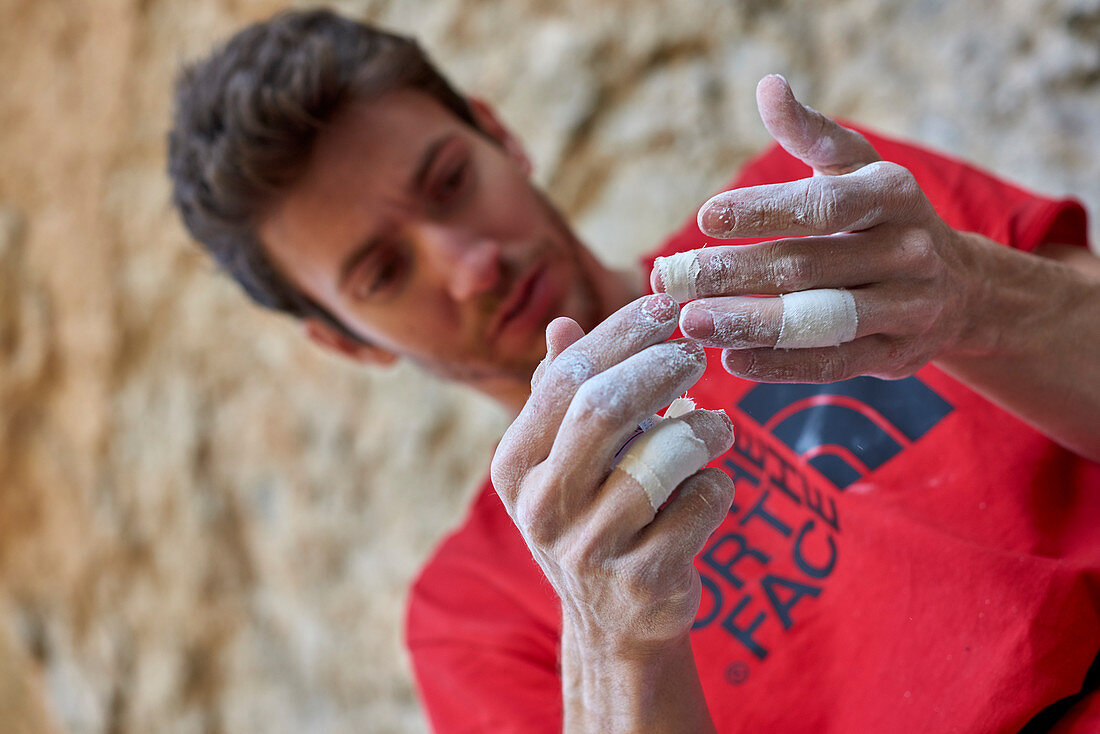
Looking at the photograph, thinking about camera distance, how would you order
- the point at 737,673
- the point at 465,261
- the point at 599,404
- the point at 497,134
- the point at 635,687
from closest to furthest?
the point at 599,404 → the point at 635,687 → the point at 737,673 → the point at 465,261 → the point at 497,134

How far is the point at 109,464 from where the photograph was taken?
166 centimetres

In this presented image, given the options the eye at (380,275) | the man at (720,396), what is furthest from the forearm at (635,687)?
the eye at (380,275)

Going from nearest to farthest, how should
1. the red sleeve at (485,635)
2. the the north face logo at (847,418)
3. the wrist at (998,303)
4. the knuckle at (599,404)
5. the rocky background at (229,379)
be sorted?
the knuckle at (599,404) < the wrist at (998,303) < the the north face logo at (847,418) < the red sleeve at (485,635) < the rocky background at (229,379)

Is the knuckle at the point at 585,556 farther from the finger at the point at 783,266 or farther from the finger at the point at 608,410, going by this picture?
the finger at the point at 783,266

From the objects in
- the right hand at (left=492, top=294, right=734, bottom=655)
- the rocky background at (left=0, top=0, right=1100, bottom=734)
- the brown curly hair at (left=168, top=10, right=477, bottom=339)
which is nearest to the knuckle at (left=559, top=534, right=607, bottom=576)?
the right hand at (left=492, top=294, right=734, bottom=655)

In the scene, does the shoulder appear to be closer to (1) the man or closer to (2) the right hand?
(1) the man

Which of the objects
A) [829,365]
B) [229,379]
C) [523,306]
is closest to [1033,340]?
[829,365]

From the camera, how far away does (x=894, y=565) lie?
0.57 metres

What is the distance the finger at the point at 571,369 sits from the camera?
39 centimetres

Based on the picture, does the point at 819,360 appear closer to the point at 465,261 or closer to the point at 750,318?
the point at 750,318

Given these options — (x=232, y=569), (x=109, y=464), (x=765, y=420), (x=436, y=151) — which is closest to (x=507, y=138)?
(x=436, y=151)

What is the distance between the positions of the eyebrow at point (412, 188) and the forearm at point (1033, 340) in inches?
22.1

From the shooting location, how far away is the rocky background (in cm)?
129

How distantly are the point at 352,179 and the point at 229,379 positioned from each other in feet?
2.95
